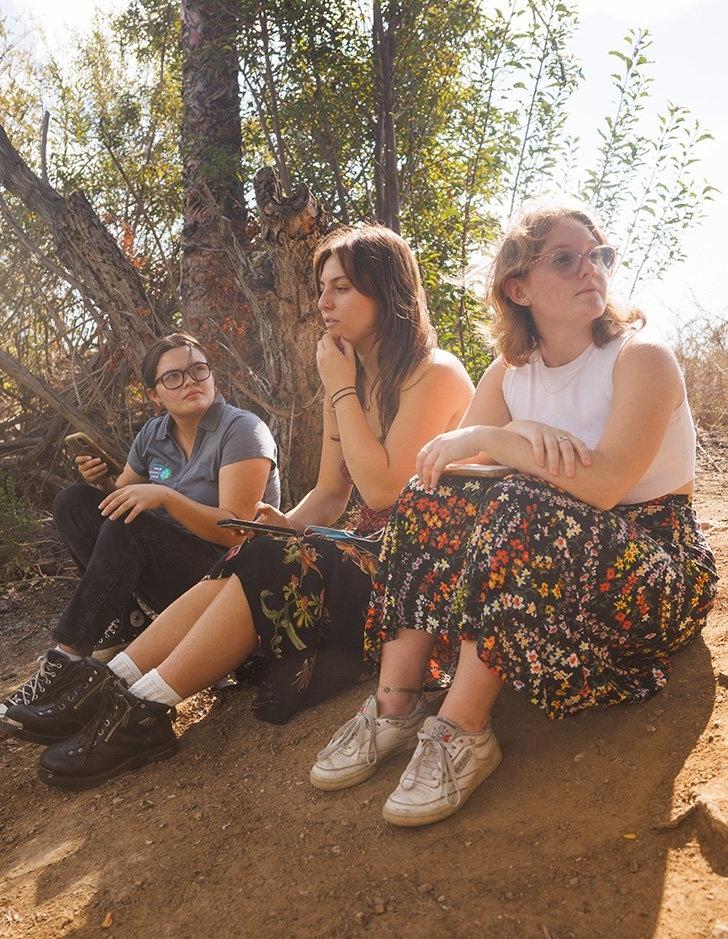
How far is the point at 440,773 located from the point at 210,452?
1.58 metres

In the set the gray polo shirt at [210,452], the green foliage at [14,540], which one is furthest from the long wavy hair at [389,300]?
the green foliage at [14,540]

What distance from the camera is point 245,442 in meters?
3.04

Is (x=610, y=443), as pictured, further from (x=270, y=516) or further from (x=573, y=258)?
(x=270, y=516)

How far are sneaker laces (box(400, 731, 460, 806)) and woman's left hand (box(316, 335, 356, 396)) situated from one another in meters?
1.13

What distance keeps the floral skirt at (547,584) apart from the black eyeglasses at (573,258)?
59 cm

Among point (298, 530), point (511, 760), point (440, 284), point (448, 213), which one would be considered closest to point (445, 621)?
point (511, 760)

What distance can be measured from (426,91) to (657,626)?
386 cm

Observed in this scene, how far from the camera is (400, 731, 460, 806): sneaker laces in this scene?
193 centimetres

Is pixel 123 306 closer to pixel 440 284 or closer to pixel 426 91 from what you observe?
pixel 440 284

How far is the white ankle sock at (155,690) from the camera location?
8.00 feet

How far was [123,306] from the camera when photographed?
15.3 ft

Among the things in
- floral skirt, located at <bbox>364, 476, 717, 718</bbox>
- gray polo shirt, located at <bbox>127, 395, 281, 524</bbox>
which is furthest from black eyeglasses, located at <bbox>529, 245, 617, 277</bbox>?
gray polo shirt, located at <bbox>127, 395, 281, 524</bbox>

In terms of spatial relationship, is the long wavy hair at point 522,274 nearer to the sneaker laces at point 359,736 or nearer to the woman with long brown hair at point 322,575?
the woman with long brown hair at point 322,575

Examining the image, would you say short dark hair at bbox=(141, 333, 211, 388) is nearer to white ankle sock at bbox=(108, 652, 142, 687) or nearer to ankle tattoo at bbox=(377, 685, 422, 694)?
white ankle sock at bbox=(108, 652, 142, 687)
